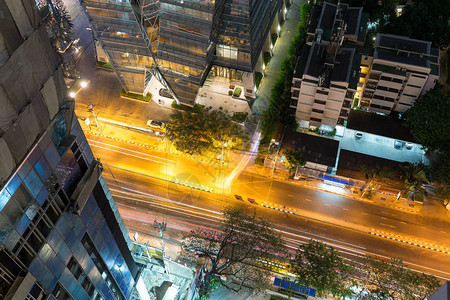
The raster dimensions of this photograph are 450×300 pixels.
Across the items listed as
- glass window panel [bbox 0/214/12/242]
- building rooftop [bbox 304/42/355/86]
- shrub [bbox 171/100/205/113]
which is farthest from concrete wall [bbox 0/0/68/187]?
shrub [bbox 171/100/205/113]

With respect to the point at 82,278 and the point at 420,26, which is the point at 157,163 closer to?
the point at 82,278

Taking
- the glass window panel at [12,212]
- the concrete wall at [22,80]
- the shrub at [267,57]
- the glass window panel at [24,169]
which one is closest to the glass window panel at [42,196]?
the glass window panel at [12,212]

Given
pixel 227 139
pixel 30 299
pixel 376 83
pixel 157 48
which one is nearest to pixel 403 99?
pixel 376 83

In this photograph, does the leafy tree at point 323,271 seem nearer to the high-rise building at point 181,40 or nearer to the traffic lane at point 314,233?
the traffic lane at point 314,233

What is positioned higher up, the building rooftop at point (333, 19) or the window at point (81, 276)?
the building rooftop at point (333, 19)

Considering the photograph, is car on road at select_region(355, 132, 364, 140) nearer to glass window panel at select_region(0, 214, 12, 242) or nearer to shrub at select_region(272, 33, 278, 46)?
shrub at select_region(272, 33, 278, 46)
